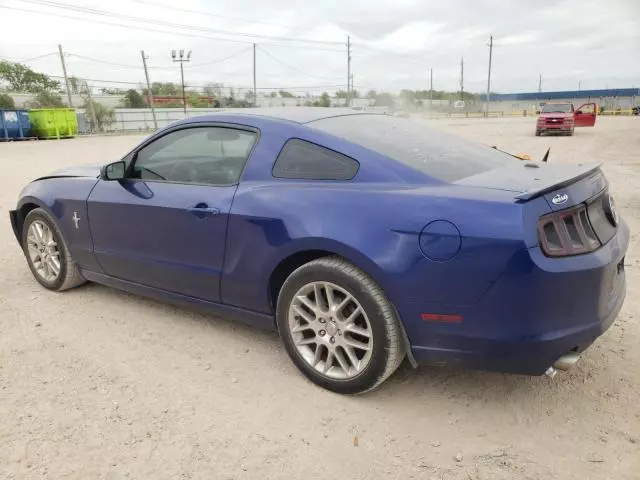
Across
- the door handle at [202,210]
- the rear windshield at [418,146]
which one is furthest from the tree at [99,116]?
the rear windshield at [418,146]

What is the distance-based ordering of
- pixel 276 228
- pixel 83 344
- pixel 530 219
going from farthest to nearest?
1. pixel 83 344
2. pixel 276 228
3. pixel 530 219

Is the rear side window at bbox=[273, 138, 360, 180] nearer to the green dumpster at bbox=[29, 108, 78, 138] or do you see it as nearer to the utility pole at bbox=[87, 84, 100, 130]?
the green dumpster at bbox=[29, 108, 78, 138]

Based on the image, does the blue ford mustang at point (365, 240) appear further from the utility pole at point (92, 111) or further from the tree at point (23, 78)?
the tree at point (23, 78)

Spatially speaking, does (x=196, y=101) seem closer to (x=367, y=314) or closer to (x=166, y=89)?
(x=166, y=89)

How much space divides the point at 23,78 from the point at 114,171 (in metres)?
73.3

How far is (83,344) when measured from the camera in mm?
3516

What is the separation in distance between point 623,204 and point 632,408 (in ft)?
18.8

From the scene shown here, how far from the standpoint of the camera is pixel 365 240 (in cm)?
257

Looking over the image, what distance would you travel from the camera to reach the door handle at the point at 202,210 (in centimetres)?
316

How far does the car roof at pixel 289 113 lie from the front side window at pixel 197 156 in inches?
4.0

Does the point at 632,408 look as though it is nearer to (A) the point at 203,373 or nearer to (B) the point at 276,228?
(B) the point at 276,228

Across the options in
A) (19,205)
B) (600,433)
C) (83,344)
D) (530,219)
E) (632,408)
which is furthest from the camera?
(19,205)

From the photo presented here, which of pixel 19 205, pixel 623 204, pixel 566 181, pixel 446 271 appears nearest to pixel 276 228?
pixel 446 271

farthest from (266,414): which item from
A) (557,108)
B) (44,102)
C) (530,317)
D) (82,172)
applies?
(44,102)
